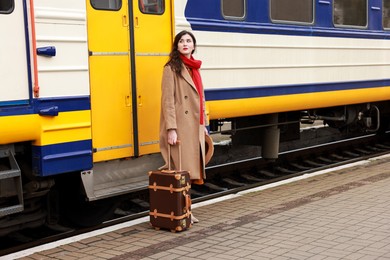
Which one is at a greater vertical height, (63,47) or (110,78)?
(63,47)

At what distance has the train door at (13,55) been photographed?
16.7 feet

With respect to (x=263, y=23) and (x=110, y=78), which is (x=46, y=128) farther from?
(x=263, y=23)

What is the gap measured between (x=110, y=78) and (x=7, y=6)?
3.88 ft

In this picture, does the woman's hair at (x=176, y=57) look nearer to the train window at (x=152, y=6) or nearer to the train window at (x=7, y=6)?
the train window at (x=152, y=6)

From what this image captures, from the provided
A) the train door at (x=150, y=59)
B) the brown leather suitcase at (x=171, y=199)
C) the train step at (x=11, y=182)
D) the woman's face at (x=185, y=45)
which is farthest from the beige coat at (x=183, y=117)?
the train step at (x=11, y=182)

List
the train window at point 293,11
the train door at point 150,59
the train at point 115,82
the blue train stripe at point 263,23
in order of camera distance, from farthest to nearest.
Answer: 1. the train window at point 293,11
2. the blue train stripe at point 263,23
3. the train door at point 150,59
4. the train at point 115,82

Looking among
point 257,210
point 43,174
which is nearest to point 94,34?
point 43,174

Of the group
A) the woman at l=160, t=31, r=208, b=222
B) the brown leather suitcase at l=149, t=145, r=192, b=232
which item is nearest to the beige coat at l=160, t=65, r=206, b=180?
the woman at l=160, t=31, r=208, b=222

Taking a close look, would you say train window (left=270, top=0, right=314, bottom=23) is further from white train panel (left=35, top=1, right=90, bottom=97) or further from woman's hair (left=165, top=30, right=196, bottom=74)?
white train panel (left=35, top=1, right=90, bottom=97)

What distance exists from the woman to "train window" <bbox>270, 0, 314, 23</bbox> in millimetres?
2226

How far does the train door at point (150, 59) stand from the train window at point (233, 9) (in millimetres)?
882

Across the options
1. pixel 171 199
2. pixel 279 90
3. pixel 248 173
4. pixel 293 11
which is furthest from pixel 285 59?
pixel 171 199

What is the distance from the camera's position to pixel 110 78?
19.4ft

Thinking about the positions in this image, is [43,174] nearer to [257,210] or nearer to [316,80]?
[257,210]
